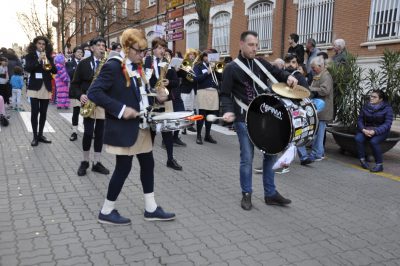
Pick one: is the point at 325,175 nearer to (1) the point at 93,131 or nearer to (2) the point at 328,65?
(2) the point at 328,65

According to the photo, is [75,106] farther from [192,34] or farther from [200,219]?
[192,34]

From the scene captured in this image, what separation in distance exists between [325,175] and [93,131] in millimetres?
3741

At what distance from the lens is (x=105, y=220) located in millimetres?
4176

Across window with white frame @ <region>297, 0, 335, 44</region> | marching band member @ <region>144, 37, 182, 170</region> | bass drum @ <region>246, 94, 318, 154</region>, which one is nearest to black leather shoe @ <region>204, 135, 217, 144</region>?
marching band member @ <region>144, 37, 182, 170</region>

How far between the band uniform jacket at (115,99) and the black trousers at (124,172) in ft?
0.85

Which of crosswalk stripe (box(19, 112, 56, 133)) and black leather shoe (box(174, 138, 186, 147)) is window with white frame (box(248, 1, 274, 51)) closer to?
black leather shoe (box(174, 138, 186, 147))

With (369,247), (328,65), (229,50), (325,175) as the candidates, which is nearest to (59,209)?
(369,247)

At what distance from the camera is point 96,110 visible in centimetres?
582

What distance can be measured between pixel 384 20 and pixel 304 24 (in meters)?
3.53

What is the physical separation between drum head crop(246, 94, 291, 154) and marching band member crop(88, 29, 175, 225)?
3.95ft

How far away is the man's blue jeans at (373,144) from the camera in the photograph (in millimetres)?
6887

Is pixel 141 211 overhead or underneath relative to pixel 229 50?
underneath

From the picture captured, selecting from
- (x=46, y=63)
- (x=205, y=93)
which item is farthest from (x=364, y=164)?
(x=46, y=63)

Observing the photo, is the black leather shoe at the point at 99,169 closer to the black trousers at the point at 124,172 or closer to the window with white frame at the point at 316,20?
the black trousers at the point at 124,172
